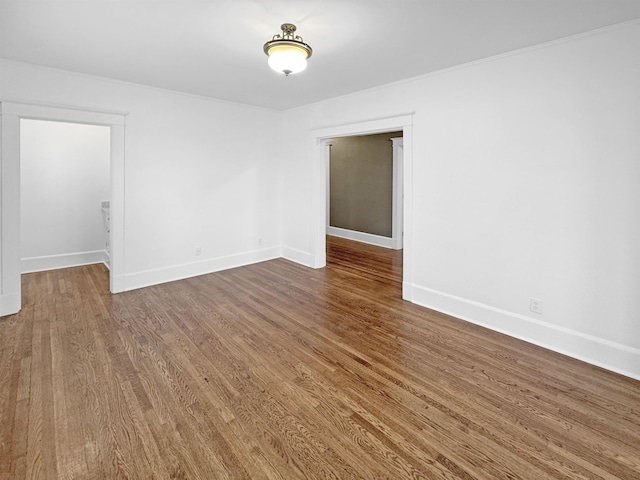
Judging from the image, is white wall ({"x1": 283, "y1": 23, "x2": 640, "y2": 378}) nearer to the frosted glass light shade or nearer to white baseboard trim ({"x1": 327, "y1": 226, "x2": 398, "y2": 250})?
the frosted glass light shade

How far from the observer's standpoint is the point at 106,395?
224 cm

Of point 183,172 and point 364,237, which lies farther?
point 364,237

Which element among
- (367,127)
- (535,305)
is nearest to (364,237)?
(367,127)

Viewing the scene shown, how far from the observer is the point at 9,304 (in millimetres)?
3561

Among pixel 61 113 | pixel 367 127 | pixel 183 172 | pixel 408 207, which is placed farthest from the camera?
pixel 183 172

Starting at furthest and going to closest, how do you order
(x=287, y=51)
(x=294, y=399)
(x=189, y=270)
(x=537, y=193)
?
(x=189, y=270) < (x=537, y=193) < (x=287, y=51) < (x=294, y=399)

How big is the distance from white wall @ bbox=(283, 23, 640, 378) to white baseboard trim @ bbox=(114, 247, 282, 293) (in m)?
2.82

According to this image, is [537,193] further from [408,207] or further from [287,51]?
[287,51]

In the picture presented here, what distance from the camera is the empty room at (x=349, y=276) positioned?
188 cm

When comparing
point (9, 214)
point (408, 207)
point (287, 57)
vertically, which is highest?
point (287, 57)

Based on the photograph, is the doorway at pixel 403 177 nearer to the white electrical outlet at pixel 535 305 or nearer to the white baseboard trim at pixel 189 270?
the white baseboard trim at pixel 189 270

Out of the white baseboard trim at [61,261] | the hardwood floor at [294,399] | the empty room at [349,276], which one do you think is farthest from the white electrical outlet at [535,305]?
the white baseboard trim at [61,261]

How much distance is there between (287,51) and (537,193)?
2.41 metres

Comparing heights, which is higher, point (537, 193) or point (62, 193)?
point (62, 193)
